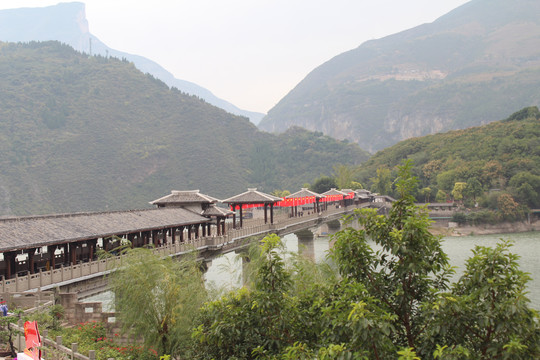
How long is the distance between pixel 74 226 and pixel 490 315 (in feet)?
65.2

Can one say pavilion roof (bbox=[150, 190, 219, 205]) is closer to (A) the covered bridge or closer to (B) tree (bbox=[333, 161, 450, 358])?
(A) the covered bridge

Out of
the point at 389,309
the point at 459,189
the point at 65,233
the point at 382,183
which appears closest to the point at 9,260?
the point at 65,233

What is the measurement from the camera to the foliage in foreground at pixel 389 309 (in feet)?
25.1

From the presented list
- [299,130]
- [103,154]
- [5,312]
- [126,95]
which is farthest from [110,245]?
[299,130]

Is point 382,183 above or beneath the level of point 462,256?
above

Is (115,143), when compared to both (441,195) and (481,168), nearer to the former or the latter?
(441,195)

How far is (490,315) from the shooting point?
25.0ft

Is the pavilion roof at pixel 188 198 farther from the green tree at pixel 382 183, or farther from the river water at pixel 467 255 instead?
the green tree at pixel 382 183

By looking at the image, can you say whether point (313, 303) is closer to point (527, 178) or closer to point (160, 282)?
point (160, 282)

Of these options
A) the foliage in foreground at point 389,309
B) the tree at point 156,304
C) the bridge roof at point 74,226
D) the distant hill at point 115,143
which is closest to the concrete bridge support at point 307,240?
the bridge roof at point 74,226

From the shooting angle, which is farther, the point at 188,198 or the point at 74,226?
the point at 188,198

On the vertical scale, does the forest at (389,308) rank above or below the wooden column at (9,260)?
above

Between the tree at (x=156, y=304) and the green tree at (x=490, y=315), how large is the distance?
381 inches

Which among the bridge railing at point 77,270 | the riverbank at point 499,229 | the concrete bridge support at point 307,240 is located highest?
the bridge railing at point 77,270
